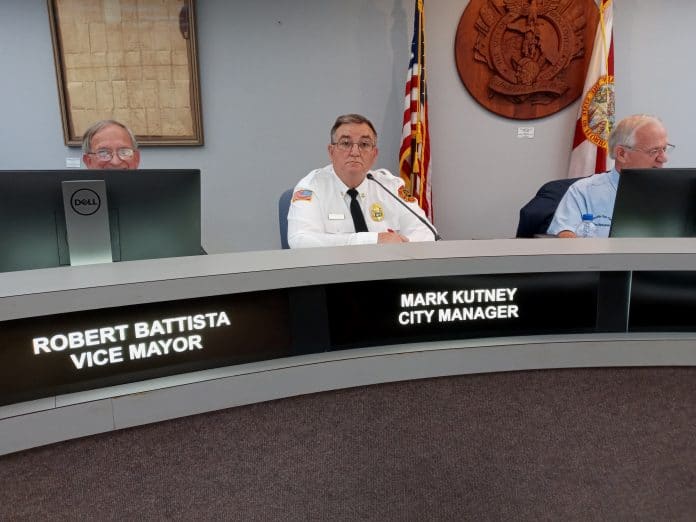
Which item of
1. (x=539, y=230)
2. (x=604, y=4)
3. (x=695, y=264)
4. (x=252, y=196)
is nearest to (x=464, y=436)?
(x=695, y=264)

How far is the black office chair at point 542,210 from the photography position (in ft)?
8.65

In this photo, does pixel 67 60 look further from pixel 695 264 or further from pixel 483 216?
pixel 695 264

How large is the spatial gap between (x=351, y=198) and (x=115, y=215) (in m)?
1.18

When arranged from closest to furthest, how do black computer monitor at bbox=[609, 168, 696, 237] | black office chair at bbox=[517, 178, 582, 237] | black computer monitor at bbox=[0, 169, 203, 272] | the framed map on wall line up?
1. black computer monitor at bbox=[0, 169, 203, 272]
2. black computer monitor at bbox=[609, 168, 696, 237]
3. black office chair at bbox=[517, 178, 582, 237]
4. the framed map on wall

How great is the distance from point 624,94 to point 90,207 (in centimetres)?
370

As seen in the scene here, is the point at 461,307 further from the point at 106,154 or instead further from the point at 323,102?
the point at 323,102

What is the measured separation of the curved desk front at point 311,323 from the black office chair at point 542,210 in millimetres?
1870

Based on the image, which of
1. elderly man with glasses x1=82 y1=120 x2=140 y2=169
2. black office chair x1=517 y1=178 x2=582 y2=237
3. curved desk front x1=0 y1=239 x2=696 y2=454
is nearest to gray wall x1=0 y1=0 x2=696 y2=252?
black office chair x1=517 y1=178 x2=582 y2=237

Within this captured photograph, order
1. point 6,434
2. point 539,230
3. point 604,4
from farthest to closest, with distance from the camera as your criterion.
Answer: point 604,4 → point 539,230 → point 6,434

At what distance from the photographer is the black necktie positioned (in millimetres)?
2072

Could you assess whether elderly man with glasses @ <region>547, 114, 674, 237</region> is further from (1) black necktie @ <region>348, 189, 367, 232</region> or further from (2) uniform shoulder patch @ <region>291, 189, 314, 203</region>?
(2) uniform shoulder patch @ <region>291, 189, 314, 203</region>

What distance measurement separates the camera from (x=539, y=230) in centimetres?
265

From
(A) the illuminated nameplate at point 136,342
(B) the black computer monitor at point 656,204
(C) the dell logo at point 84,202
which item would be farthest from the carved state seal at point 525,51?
(A) the illuminated nameplate at point 136,342

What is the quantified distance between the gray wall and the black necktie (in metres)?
1.37
